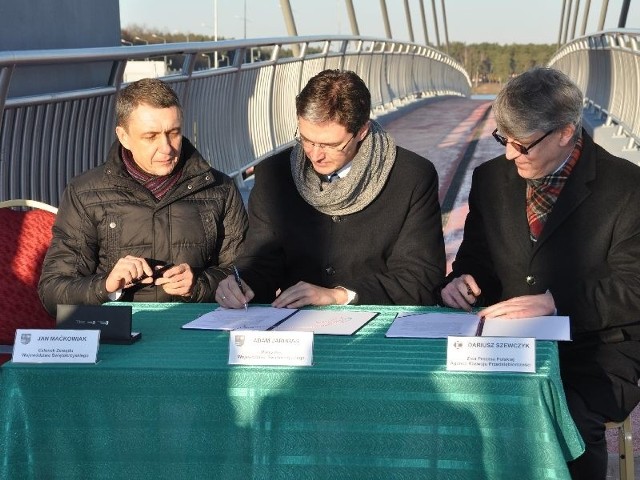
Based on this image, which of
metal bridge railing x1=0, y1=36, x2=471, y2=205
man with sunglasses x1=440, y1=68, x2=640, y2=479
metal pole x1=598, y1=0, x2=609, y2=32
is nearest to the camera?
man with sunglasses x1=440, y1=68, x2=640, y2=479

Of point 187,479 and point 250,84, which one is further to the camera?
point 250,84

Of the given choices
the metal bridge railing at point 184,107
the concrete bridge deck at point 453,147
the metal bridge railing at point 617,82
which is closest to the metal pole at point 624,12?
the metal bridge railing at point 617,82

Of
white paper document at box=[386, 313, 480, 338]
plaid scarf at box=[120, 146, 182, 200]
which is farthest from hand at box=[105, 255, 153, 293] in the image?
white paper document at box=[386, 313, 480, 338]

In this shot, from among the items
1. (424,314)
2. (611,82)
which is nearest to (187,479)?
(424,314)

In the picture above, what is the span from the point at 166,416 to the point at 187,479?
0.15 m

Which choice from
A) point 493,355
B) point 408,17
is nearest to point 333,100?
point 493,355

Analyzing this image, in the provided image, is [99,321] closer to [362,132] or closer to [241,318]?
[241,318]

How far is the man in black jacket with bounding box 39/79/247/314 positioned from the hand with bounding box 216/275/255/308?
46cm

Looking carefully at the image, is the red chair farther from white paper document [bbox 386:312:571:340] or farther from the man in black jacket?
white paper document [bbox 386:312:571:340]

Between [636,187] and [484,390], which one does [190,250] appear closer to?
[636,187]

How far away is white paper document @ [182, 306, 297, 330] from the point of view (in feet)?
11.4

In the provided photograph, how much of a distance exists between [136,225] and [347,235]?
0.76m

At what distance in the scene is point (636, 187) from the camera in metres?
3.82

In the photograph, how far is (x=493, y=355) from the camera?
2.88 meters
